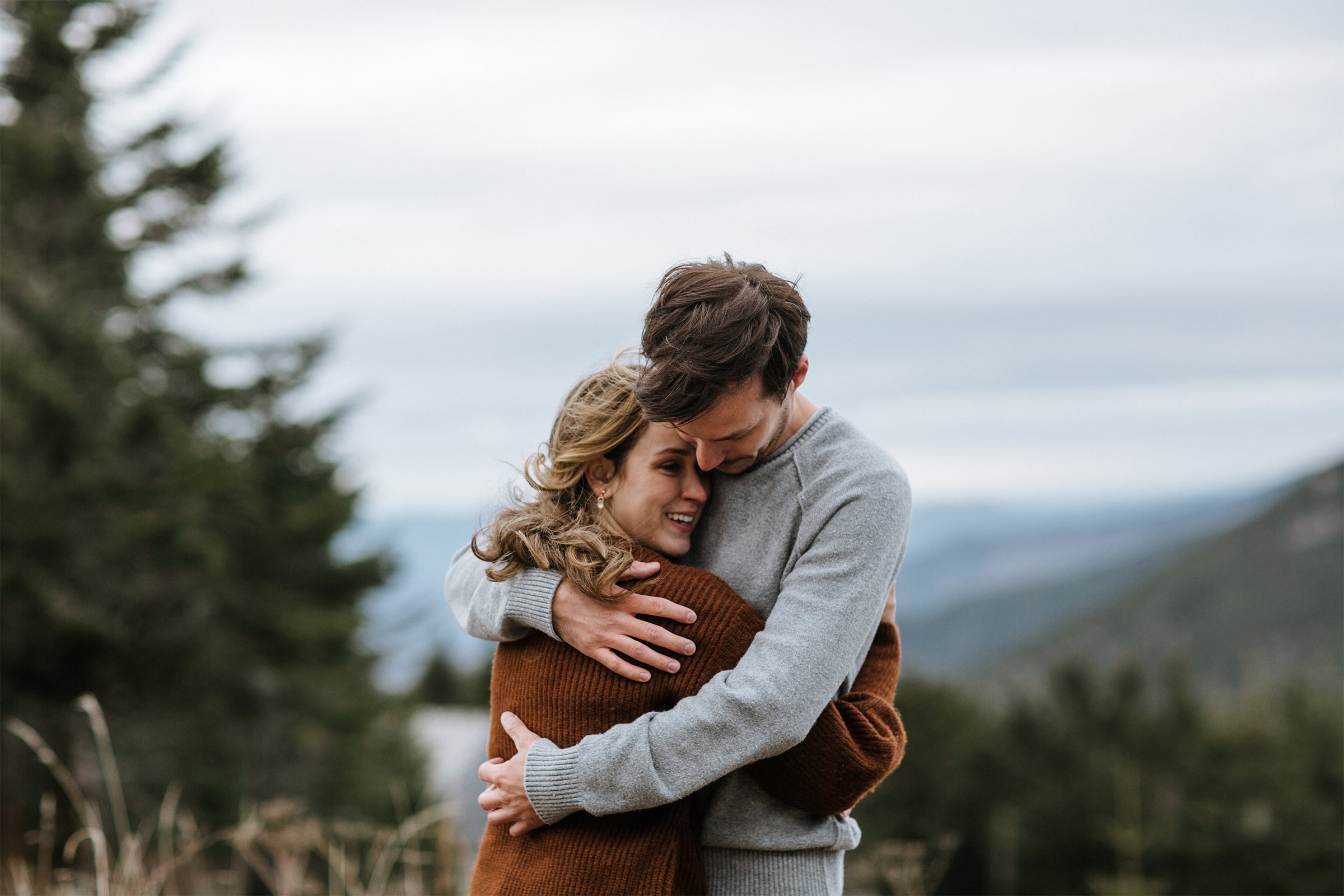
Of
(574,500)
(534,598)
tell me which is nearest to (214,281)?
(574,500)

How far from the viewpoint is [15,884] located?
3887 millimetres

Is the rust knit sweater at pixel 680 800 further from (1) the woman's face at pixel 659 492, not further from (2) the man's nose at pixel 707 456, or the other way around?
(2) the man's nose at pixel 707 456

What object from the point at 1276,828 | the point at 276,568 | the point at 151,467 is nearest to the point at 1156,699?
the point at 1276,828

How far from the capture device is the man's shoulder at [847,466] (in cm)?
205

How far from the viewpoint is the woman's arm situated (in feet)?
6.56

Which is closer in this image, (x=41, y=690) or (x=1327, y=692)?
(x=41, y=690)

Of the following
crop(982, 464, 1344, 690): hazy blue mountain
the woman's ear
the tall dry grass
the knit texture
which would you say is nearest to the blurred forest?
the tall dry grass

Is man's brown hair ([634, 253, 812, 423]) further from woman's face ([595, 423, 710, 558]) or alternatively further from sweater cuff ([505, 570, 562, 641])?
sweater cuff ([505, 570, 562, 641])

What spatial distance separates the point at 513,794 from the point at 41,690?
53.6 ft

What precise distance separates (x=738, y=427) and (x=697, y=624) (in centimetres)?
37

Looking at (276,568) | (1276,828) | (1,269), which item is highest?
(1,269)

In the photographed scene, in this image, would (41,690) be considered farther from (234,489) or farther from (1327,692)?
(1327,692)

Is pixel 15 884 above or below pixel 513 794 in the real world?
below

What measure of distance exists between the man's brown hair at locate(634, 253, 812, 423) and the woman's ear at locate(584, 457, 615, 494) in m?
0.27
